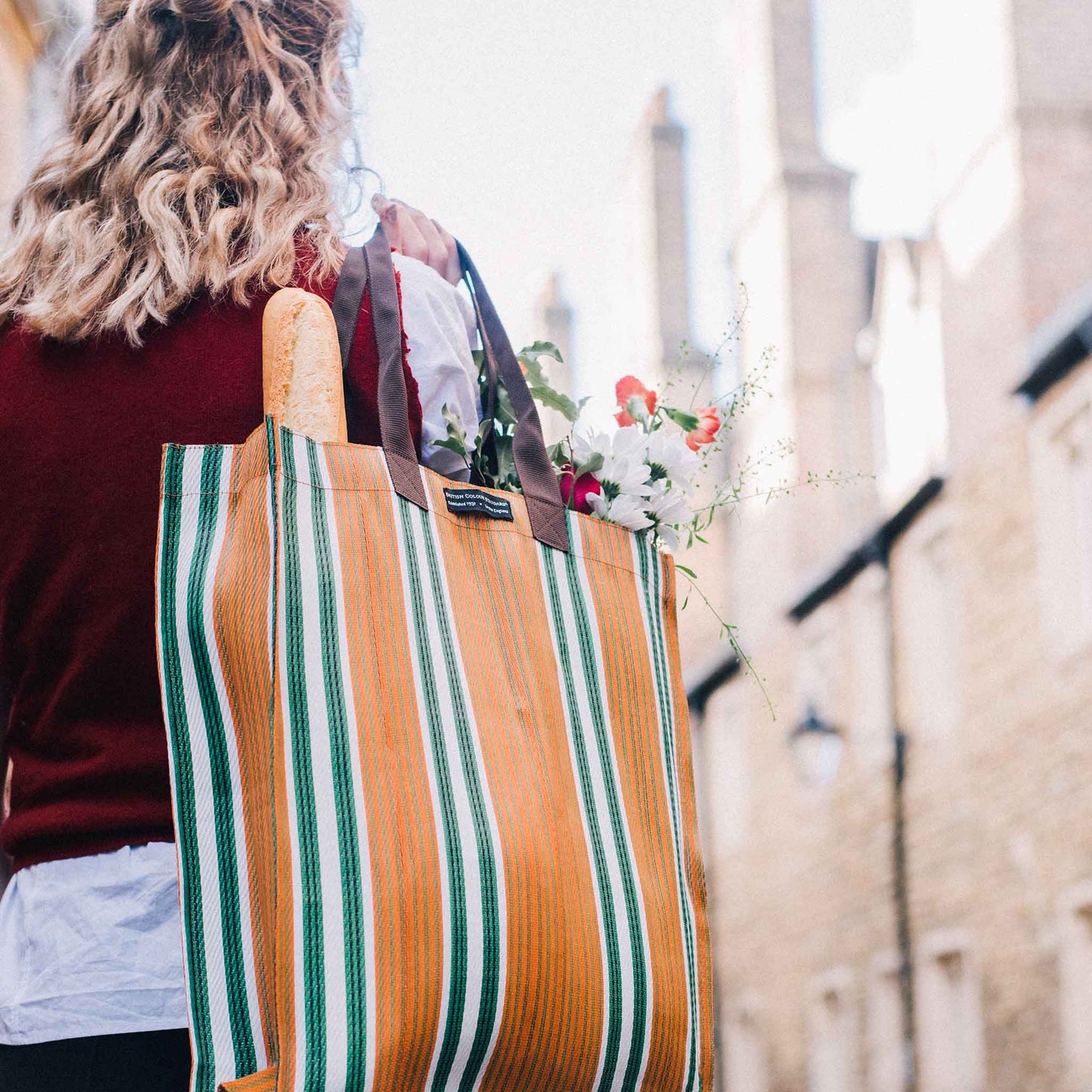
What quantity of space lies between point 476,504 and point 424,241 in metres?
0.45

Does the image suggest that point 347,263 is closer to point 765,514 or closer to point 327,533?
point 327,533

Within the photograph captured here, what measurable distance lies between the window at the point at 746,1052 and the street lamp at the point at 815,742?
14.4 feet

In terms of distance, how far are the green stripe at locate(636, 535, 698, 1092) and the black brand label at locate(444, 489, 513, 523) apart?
8.0 inches

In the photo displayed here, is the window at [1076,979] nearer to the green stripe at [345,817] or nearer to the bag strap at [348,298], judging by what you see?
the bag strap at [348,298]

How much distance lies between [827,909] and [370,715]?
52.4 ft

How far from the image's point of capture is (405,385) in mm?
1570

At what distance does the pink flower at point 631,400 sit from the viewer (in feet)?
6.82

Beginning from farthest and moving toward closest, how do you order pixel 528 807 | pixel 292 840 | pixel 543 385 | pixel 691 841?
pixel 543 385 < pixel 691 841 < pixel 528 807 < pixel 292 840

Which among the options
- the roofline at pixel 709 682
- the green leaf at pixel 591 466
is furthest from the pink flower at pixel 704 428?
the roofline at pixel 709 682

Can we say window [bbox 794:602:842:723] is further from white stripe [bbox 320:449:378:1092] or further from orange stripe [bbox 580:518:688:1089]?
white stripe [bbox 320:449:378:1092]

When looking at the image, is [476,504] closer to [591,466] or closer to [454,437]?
[454,437]

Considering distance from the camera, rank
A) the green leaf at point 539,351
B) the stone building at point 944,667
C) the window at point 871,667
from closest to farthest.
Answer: the green leaf at point 539,351
the stone building at point 944,667
the window at point 871,667

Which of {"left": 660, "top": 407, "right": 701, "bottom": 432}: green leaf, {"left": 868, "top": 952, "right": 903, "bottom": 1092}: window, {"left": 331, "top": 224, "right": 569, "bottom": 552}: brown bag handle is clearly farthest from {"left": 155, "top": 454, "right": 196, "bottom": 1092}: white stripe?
{"left": 868, "top": 952, "right": 903, "bottom": 1092}: window

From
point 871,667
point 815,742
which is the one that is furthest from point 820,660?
point 815,742
